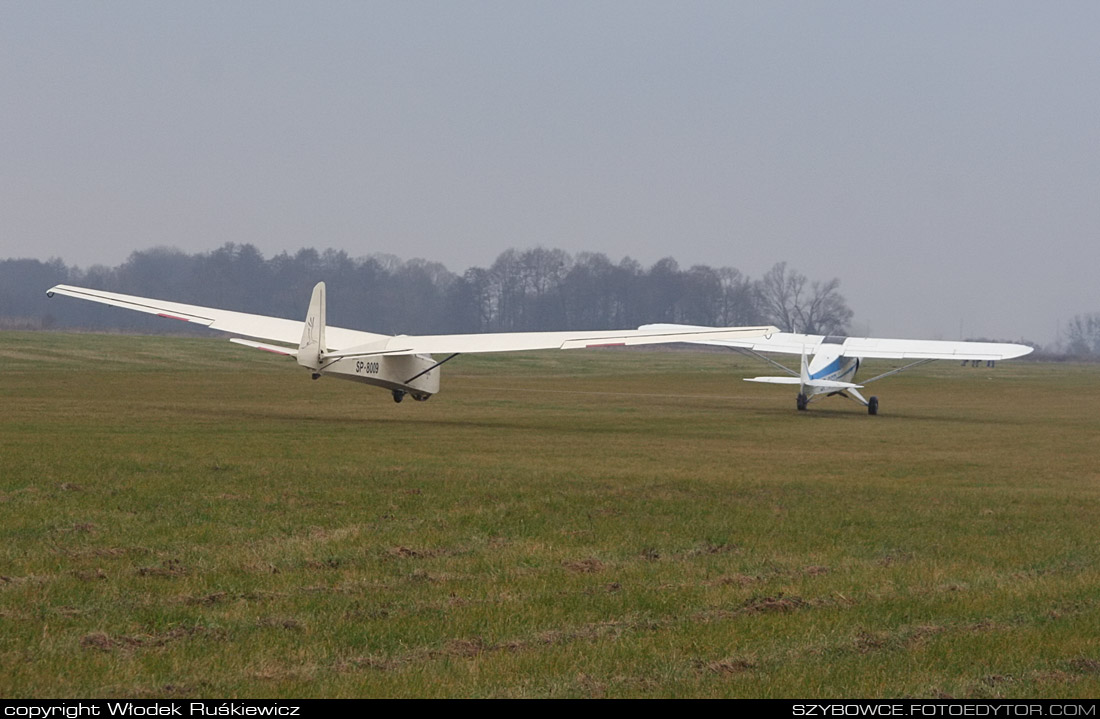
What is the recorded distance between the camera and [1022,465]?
18203mm

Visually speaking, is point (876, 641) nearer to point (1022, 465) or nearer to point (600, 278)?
point (1022, 465)

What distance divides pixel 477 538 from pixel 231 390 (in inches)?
1053

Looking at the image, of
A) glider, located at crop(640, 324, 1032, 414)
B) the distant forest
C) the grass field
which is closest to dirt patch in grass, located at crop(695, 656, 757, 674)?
the grass field

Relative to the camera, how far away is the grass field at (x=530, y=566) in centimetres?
591

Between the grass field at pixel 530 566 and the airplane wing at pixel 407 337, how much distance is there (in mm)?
4344

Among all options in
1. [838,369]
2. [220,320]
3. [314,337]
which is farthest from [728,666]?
[838,369]

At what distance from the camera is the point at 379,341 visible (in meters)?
26.3

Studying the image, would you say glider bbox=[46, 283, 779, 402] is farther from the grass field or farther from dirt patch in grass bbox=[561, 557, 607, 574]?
dirt patch in grass bbox=[561, 557, 607, 574]

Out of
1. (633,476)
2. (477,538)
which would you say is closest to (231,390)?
(633,476)

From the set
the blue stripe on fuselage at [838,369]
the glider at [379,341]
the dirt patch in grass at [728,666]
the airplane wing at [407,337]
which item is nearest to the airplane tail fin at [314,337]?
the glider at [379,341]

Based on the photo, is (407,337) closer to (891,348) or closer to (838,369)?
(838,369)

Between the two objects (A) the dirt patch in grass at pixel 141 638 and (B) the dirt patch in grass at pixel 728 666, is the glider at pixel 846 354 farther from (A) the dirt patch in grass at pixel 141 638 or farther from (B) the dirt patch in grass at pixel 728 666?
(A) the dirt patch in grass at pixel 141 638

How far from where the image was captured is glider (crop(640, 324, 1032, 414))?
107ft

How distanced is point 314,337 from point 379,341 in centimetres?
327
